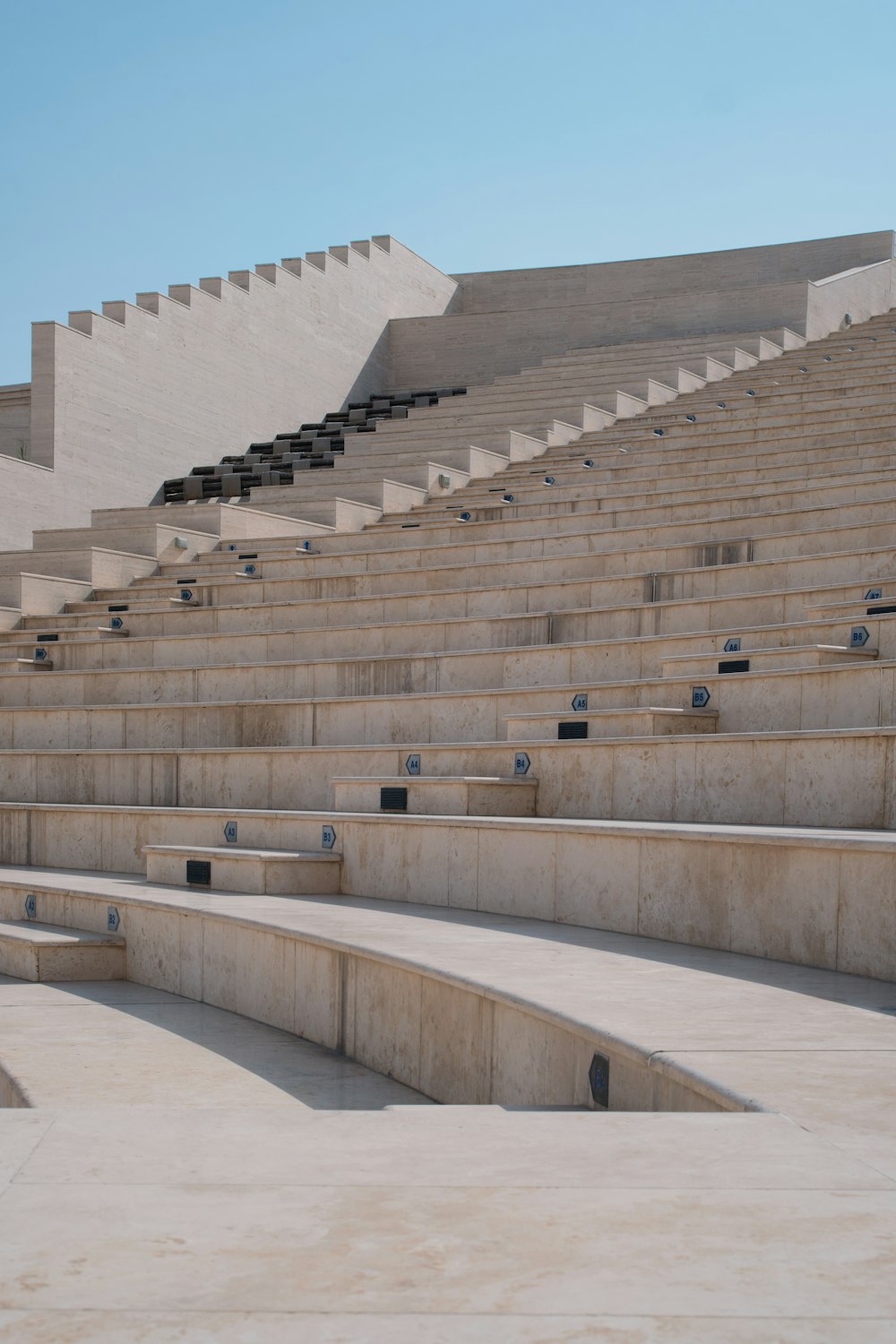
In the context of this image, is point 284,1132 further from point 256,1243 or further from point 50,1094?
point 50,1094

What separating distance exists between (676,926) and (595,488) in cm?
775

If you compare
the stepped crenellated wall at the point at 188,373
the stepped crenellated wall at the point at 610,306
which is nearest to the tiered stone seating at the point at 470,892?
the stepped crenellated wall at the point at 188,373

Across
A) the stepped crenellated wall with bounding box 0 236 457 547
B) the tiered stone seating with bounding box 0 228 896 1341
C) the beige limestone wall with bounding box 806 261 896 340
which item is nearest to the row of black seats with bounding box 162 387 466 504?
the stepped crenellated wall with bounding box 0 236 457 547

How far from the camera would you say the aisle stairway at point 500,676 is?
597 cm

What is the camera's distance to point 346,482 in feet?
49.3

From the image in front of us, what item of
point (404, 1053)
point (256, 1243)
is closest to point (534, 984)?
point (404, 1053)

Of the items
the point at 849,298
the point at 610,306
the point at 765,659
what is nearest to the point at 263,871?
the point at 765,659

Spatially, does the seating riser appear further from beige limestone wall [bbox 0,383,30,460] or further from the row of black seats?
beige limestone wall [bbox 0,383,30,460]

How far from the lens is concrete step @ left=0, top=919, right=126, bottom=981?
22.3ft

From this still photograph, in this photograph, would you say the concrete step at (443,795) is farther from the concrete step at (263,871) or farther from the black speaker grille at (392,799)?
the concrete step at (263,871)

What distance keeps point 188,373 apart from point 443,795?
41.7 feet

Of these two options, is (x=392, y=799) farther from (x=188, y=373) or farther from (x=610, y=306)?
(x=610, y=306)

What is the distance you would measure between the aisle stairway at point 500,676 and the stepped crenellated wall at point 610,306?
8.15 metres

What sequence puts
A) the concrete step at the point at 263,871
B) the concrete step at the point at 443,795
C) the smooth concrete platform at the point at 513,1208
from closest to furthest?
the smooth concrete platform at the point at 513,1208
the concrete step at the point at 443,795
the concrete step at the point at 263,871
